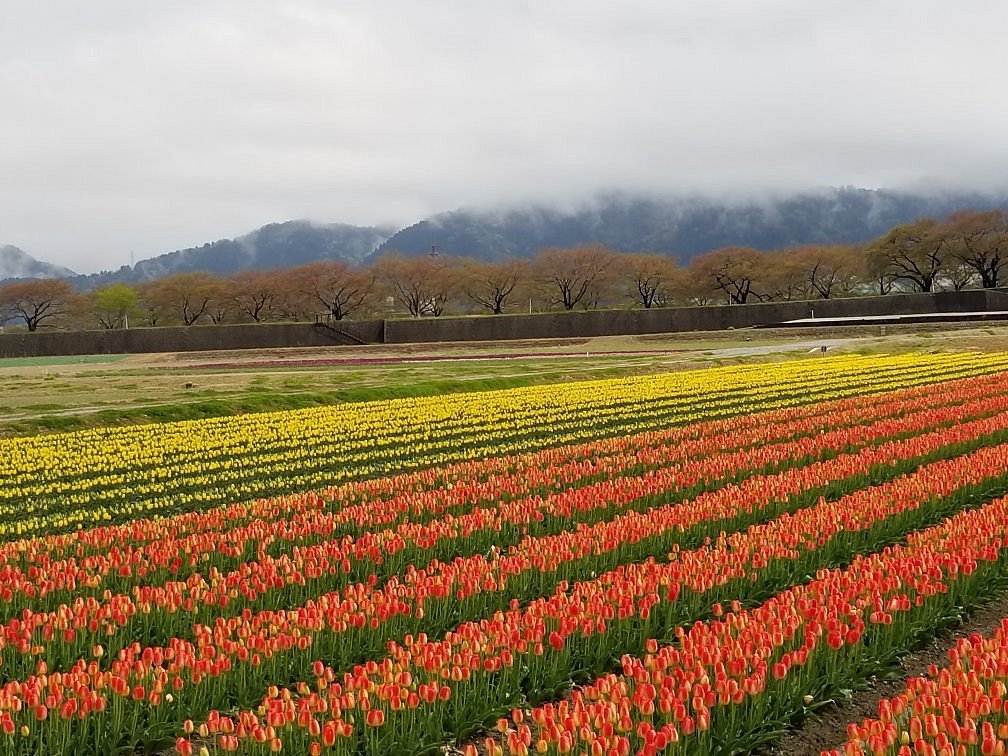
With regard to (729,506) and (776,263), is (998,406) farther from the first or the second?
(776,263)

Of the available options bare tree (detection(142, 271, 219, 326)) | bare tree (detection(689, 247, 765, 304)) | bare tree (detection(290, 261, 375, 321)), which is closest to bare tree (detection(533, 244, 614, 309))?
bare tree (detection(689, 247, 765, 304))

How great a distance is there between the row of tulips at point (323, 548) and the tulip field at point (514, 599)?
0.04 metres

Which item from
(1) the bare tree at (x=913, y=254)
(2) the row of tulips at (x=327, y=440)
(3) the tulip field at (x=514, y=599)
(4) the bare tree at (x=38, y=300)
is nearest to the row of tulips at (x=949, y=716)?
(3) the tulip field at (x=514, y=599)

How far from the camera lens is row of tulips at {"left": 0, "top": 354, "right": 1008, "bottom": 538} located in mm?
14672

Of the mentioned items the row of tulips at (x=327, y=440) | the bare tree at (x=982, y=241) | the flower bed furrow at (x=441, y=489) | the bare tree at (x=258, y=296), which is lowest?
the row of tulips at (x=327, y=440)

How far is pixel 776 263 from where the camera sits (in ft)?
356

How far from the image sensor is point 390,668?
5.64 m

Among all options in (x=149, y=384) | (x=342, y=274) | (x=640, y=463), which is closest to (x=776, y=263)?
(x=342, y=274)

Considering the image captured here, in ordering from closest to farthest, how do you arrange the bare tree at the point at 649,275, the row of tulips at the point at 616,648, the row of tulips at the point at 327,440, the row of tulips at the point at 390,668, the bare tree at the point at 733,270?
the row of tulips at the point at 616,648, the row of tulips at the point at 390,668, the row of tulips at the point at 327,440, the bare tree at the point at 733,270, the bare tree at the point at 649,275

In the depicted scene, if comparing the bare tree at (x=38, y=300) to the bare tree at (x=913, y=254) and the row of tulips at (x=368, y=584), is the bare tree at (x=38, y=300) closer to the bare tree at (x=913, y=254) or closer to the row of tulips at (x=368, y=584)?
the bare tree at (x=913, y=254)

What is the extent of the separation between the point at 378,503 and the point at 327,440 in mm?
9172

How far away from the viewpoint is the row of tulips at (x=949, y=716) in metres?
4.42

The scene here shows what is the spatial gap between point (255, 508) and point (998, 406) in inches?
670

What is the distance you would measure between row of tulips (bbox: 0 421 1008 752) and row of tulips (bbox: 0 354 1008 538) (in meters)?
7.08
